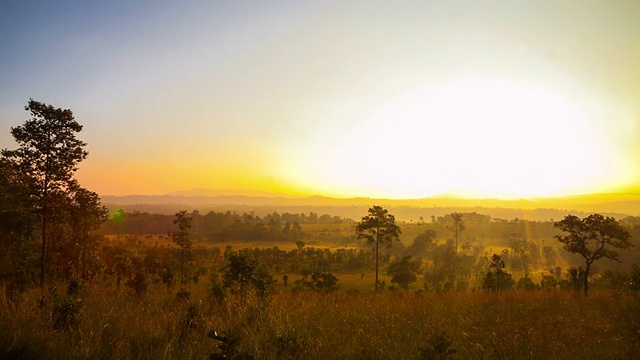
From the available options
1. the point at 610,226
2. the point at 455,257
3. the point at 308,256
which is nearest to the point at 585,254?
the point at 610,226

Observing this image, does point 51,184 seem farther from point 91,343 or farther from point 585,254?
point 585,254

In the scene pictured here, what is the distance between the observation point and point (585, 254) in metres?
20.2

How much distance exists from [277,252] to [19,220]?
2706 inches

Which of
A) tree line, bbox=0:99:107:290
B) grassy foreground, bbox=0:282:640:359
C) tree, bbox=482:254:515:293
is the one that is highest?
tree line, bbox=0:99:107:290

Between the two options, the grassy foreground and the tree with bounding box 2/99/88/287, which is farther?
the tree with bounding box 2/99/88/287

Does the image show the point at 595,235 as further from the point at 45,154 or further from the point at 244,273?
the point at 45,154

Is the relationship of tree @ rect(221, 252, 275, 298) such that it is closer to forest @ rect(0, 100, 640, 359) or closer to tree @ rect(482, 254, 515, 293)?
forest @ rect(0, 100, 640, 359)

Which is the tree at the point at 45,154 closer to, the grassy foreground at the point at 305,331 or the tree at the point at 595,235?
the grassy foreground at the point at 305,331

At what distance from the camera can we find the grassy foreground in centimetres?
535

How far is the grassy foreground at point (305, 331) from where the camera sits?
5.35 m

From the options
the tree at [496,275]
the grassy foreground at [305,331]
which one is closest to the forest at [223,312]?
the grassy foreground at [305,331]

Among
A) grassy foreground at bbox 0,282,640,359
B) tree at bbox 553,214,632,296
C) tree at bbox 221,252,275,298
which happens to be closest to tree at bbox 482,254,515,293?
tree at bbox 553,214,632,296

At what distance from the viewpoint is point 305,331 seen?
6.83 m

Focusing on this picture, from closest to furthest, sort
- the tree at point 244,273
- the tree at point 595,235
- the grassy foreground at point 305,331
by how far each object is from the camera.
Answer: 1. the grassy foreground at point 305,331
2. the tree at point 244,273
3. the tree at point 595,235
